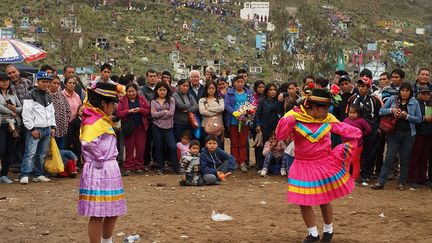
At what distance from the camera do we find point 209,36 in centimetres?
6291

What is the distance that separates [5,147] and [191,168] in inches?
122

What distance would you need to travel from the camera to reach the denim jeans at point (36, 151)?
1031cm

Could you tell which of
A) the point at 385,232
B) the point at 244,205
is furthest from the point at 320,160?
the point at 244,205

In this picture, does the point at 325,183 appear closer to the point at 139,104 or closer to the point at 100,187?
the point at 100,187

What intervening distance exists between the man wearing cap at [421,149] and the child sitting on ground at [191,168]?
3.62m

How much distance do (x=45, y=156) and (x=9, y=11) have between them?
51887 mm

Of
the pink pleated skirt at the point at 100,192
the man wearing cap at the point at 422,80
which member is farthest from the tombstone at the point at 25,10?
the pink pleated skirt at the point at 100,192

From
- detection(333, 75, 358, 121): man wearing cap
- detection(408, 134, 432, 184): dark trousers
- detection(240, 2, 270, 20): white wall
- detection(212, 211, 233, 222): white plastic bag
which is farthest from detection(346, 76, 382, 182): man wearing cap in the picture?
detection(240, 2, 270, 20): white wall

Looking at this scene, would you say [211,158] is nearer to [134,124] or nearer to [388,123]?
[134,124]

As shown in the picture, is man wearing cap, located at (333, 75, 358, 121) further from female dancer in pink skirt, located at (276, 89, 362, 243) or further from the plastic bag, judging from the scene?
the plastic bag

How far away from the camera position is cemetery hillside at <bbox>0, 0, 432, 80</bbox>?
143 feet

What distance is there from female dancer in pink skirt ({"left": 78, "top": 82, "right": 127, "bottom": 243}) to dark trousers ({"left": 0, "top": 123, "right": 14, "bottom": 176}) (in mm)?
4809

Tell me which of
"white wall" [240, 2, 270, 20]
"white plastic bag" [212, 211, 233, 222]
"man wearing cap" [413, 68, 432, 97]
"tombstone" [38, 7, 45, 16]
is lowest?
"white plastic bag" [212, 211, 233, 222]

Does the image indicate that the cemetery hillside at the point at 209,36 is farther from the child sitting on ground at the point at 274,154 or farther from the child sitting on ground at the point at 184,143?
the child sitting on ground at the point at 274,154
